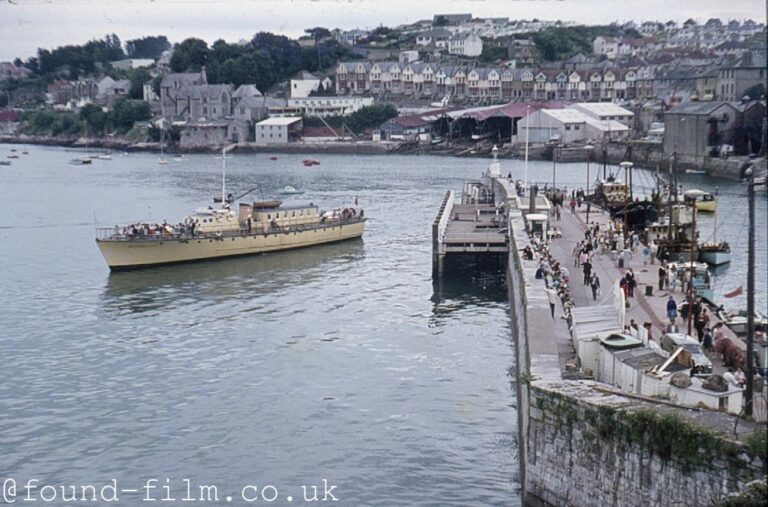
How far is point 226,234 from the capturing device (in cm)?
3538

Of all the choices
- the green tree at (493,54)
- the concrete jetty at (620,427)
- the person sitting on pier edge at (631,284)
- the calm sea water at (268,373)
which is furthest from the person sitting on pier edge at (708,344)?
the green tree at (493,54)

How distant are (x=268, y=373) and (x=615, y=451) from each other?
33.7ft

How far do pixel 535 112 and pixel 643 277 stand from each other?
7072 centimetres

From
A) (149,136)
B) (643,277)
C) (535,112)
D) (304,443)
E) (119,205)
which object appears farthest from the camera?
(149,136)

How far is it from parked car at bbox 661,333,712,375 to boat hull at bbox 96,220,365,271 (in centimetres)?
2169

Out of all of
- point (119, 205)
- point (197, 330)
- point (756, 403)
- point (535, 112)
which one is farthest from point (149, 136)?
point (756, 403)

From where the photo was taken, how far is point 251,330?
2427 cm

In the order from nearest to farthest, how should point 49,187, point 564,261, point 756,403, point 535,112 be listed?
1. point 756,403
2. point 564,261
3. point 49,187
4. point 535,112

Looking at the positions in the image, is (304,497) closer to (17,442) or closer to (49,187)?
(17,442)

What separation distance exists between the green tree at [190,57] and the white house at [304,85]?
2053 centimetres

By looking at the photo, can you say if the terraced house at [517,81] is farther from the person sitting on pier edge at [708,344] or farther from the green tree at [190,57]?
the person sitting on pier edge at [708,344]

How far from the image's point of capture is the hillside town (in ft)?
265

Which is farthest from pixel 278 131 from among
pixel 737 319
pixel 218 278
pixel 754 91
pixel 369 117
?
pixel 737 319

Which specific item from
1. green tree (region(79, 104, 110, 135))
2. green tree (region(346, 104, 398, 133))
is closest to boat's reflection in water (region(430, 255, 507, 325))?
green tree (region(346, 104, 398, 133))
